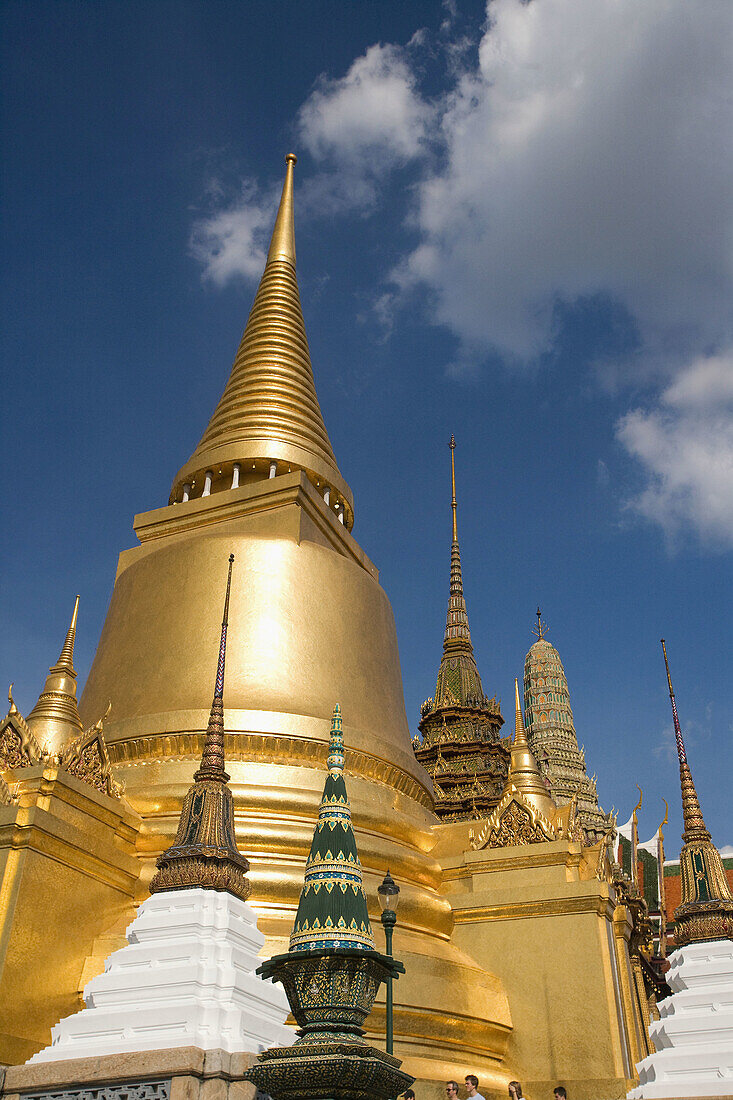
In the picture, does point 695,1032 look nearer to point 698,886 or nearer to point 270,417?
point 698,886

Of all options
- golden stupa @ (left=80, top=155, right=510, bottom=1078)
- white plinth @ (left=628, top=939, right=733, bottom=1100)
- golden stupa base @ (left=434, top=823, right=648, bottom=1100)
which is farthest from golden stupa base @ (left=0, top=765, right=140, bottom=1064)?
white plinth @ (left=628, top=939, right=733, bottom=1100)

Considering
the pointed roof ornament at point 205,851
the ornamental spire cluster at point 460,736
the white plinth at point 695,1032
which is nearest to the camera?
the pointed roof ornament at point 205,851

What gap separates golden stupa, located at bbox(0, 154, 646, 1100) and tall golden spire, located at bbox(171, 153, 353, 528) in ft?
0.26

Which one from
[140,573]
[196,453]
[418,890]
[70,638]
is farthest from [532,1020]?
[196,453]

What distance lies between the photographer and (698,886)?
8969mm

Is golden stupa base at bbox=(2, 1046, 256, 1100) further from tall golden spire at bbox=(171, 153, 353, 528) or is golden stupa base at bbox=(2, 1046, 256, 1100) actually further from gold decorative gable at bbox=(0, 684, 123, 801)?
tall golden spire at bbox=(171, 153, 353, 528)

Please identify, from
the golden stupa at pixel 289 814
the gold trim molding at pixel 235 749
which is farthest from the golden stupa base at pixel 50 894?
the gold trim molding at pixel 235 749

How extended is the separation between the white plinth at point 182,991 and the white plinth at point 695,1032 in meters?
3.22

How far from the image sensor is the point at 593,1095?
360 inches

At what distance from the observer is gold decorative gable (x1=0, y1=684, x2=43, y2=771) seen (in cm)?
959

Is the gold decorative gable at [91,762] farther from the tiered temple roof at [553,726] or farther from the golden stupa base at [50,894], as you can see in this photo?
the tiered temple roof at [553,726]

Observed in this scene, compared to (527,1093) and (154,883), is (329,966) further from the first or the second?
(527,1093)

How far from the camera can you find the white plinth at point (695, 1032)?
745 centimetres

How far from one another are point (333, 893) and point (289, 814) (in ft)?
22.4
